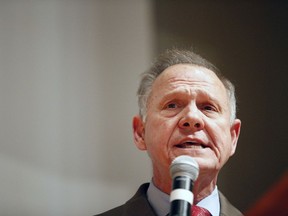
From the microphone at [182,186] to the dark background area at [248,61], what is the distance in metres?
1.50

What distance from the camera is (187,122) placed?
53.0 inches

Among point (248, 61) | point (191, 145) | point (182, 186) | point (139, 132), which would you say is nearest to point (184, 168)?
point (182, 186)

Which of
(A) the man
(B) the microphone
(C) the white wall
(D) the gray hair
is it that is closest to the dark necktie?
(A) the man

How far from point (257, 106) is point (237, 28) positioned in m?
0.42

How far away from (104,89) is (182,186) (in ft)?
5.22

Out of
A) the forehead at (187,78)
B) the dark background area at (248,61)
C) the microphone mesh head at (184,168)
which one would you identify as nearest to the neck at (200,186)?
the forehead at (187,78)

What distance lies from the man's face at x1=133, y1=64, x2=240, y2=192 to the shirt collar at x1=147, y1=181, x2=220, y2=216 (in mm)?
39

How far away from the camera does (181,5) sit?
2.48 meters

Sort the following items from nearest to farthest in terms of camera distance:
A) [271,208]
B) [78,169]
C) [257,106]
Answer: [271,208], [78,169], [257,106]

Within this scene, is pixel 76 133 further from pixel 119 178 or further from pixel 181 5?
pixel 181 5

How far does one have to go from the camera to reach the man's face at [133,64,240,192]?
1.33 m

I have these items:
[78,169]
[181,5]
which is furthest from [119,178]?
[181,5]

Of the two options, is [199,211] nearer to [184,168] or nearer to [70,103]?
[184,168]

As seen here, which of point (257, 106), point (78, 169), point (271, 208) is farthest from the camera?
point (257, 106)
